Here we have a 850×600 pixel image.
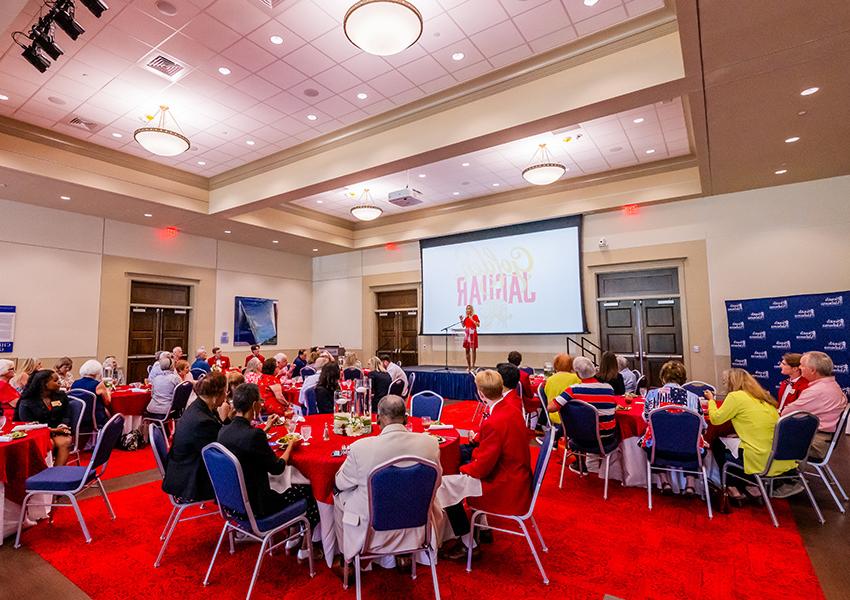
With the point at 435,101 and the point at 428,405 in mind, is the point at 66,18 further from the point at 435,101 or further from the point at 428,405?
the point at 428,405

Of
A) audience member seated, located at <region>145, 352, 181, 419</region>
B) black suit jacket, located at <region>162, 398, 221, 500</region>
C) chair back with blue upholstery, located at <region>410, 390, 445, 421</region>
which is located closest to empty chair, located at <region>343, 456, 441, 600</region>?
black suit jacket, located at <region>162, 398, 221, 500</region>

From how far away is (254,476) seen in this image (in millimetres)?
2711

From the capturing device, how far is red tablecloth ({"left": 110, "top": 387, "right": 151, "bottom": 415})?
20.3 ft

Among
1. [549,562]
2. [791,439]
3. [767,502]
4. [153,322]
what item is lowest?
[549,562]

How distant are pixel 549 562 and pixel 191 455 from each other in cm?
266

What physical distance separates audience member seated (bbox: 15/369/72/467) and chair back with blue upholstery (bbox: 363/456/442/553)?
3.86 metres

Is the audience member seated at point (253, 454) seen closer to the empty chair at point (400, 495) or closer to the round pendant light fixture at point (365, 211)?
the empty chair at point (400, 495)

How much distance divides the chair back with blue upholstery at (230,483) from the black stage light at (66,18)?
3.92 meters

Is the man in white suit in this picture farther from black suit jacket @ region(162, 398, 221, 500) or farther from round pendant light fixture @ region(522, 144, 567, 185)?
round pendant light fixture @ region(522, 144, 567, 185)

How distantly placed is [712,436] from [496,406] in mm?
2579

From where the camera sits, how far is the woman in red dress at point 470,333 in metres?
11.0

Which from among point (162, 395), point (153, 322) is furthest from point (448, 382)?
point (153, 322)

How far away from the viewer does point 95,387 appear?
5.71 meters

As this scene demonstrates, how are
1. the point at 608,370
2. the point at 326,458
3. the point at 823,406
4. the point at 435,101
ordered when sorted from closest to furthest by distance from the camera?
the point at 326,458, the point at 823,406, the point at 608,370, the point at 435,101
